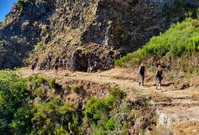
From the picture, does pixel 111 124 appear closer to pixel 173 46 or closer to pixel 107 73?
pixel 173 46

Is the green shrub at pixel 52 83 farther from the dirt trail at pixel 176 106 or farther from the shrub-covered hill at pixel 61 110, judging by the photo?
the dirt trail at pixel 176 106

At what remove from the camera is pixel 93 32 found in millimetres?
26484

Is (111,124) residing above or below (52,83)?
below

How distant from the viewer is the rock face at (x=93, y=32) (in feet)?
78.9

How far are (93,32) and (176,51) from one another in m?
10.6

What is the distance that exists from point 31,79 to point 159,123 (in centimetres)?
1598

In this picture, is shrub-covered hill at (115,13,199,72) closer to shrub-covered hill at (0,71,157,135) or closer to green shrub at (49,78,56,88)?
shrub-covered hill at (0,71,157,135)

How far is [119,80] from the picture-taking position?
765 inches

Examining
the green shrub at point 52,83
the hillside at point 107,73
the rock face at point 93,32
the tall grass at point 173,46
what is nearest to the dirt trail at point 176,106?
the hillside at point 107,73

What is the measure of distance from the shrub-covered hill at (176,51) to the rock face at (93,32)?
Answer: 2.27m

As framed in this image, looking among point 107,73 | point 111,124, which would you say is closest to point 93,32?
point 107,73

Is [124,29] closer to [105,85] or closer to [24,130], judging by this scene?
[105,85]

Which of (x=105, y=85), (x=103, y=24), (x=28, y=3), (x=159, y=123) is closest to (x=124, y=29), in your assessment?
(x=103, y=24)

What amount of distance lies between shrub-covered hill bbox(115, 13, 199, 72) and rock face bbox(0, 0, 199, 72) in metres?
2.27
